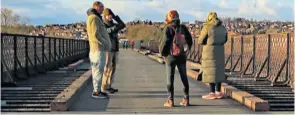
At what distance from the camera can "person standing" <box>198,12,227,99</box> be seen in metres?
11.0

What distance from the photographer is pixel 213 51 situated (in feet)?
36.4

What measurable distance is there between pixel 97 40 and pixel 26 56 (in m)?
7.15

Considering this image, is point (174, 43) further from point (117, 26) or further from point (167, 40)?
point (117, 26)

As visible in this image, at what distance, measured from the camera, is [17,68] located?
52.3 ft

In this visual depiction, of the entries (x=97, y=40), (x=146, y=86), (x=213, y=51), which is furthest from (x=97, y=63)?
(x=146, y=86)

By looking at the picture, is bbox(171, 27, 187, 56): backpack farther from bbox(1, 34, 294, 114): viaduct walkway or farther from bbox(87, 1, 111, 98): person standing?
bbox(87, 1, 111, 98): person standing

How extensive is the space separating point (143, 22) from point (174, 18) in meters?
159

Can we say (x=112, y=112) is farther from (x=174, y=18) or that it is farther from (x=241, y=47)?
(x=241, y=47)

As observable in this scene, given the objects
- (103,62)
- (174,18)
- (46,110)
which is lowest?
(46,110)

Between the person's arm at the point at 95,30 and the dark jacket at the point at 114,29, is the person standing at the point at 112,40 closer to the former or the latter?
the dark jacket at the point at 114,29

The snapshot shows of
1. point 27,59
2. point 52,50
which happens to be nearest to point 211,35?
point 27,59

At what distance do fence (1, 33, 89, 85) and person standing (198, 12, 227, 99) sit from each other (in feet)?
16.7

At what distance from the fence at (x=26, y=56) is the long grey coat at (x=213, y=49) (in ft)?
16.8

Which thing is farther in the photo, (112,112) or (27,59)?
(27,59)
